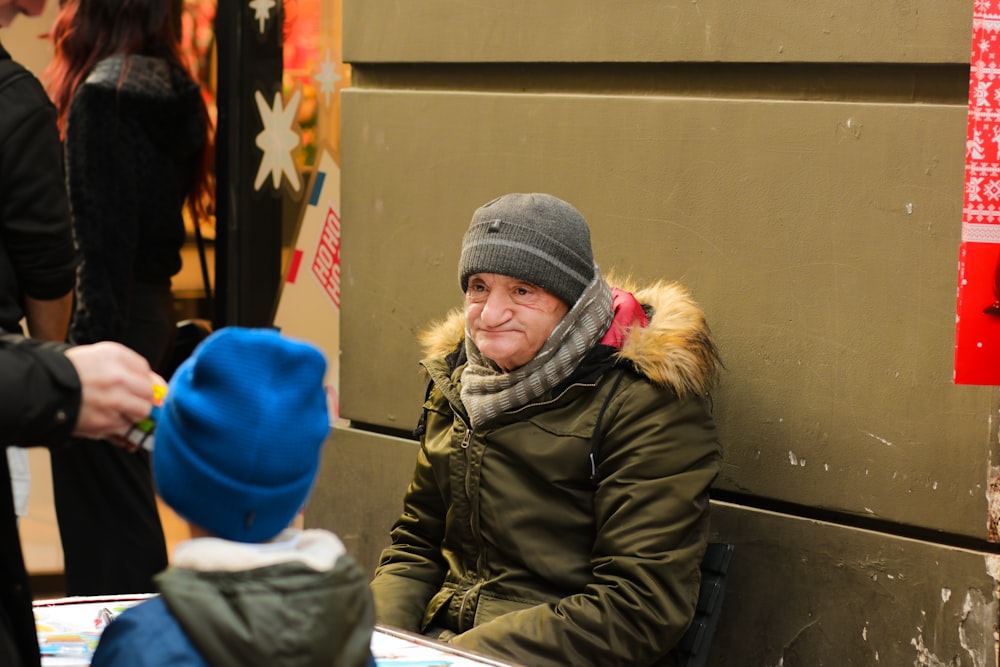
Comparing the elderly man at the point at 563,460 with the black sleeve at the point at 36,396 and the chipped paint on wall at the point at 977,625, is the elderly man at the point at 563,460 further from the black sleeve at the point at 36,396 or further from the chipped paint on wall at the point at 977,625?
the black sleeve at the point at 36,396

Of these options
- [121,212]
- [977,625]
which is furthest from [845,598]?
[121,212]

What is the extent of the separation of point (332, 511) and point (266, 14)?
6.84 feet

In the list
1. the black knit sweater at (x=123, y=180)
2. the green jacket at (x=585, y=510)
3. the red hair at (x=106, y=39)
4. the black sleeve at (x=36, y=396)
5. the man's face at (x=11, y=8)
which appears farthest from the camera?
the red hair at (x=106, y=39)

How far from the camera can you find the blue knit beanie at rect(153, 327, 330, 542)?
1632 mm

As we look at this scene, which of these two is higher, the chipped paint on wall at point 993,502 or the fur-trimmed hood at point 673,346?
the fur-trimmed hood at point 673,346

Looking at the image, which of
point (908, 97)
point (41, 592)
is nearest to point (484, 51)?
point (908, 97)

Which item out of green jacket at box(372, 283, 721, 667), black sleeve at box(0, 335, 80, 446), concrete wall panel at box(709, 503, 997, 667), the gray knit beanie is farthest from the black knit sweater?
black sleeve at box(0, 335, 80, 446)

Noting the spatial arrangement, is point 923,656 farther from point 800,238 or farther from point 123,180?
point 123,180

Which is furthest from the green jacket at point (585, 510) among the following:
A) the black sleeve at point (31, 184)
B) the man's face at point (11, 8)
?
the man's face at point (11, 8)

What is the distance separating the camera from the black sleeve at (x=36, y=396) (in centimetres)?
177

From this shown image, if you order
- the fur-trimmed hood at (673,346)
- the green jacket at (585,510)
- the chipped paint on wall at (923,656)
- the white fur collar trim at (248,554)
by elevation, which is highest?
the fur-trimmed hood at (673,346)

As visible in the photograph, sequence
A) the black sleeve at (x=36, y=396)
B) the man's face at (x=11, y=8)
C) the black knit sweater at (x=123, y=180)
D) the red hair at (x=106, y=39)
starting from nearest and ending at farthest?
the black sleeve at (x=36, y=396) → the man's face at (x=11, y=8) → the black knit sweater at (x=123, y=180) → the red hair at (x=106, y=39)

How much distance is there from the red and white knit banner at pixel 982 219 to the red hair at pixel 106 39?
10.1 ft

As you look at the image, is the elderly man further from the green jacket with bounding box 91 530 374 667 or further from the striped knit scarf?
the green jacket with bounding box 91 530 374 667
